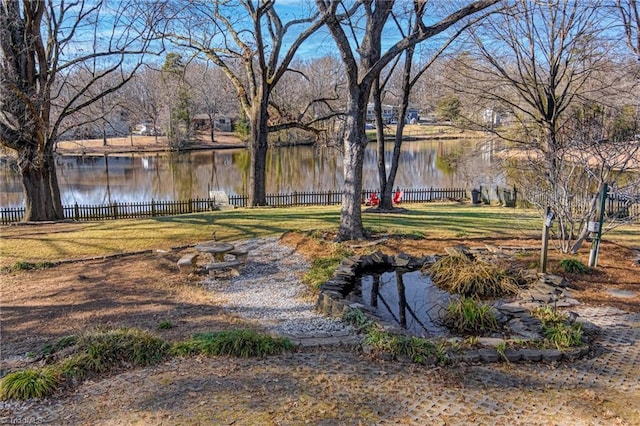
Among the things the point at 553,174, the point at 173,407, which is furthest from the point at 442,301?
the point at 173,407

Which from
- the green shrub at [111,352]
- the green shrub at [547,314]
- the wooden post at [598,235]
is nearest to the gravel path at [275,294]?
the green shrub at [111,352]

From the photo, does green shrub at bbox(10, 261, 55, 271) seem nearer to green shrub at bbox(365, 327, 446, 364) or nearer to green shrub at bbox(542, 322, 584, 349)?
green shrub at bbox(365, 327, 446, 364)

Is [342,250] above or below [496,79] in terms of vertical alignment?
below

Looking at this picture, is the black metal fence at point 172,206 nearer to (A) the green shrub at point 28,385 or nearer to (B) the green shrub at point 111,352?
(B) the green shrub at point 111,352

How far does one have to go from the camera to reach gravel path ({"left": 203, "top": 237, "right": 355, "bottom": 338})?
220 inches

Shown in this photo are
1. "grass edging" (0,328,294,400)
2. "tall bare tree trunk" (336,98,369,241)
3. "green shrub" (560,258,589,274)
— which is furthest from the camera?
"tall bare tree trunk" (336,98,369,241)

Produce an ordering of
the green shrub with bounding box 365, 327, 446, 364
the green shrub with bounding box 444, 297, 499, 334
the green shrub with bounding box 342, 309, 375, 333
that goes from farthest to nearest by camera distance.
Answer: the green shrub with bounding box 444, 297, 499, 334 < the green shrub with bounding box 342, 309, 375, 333 < the green shrub with bounding box 365, 327, 446, 364

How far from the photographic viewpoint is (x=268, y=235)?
10.6m

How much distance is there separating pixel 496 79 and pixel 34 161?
1272 cm

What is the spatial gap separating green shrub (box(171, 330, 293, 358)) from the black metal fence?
1250cm

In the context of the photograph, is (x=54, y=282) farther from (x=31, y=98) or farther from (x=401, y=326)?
(x=31, y=98)

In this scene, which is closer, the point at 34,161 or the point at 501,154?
the point at 34,161

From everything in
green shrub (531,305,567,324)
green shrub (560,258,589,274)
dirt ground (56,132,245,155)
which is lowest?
green shrub (531,305,567,324)

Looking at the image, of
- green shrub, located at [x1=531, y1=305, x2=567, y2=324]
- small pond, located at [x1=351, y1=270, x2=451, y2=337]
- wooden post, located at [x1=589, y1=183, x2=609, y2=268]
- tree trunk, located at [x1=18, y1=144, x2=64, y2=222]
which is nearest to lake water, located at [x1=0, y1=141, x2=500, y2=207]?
tree trunk, located at [x1=18, y1=144, x2=64, y2=222]
